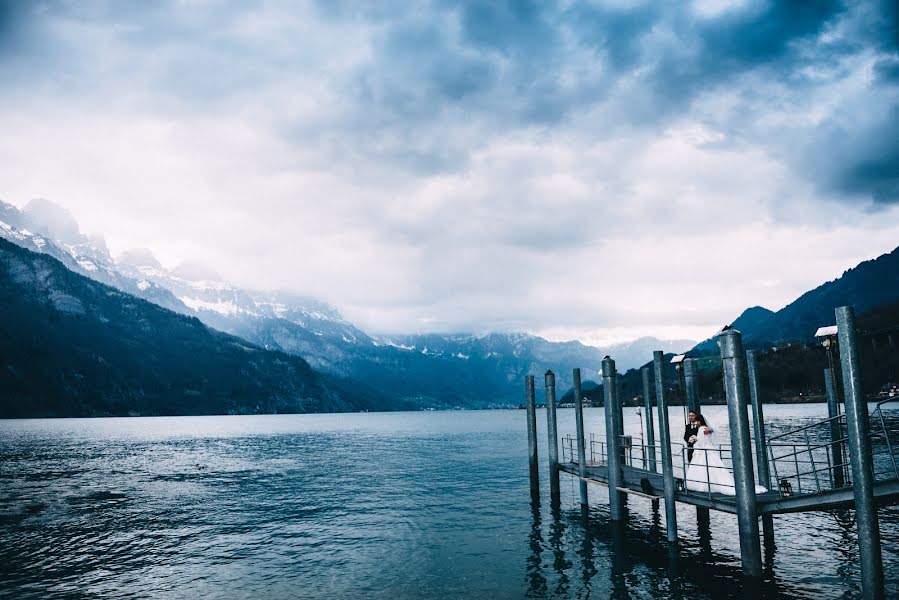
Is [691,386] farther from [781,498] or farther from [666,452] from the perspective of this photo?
[781,498]

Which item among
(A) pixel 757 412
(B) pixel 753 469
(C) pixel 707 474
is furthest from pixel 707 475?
(A) pixel 757 412

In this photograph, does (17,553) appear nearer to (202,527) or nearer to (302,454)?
(202,527)

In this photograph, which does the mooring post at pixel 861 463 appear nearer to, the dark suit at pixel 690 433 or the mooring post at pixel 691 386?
the dark suit at pixel 690 433

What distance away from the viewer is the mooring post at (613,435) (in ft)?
79.3

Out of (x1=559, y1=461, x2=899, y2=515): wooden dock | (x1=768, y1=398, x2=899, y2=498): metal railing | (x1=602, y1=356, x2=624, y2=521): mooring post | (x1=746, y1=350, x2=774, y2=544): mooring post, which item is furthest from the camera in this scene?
(x1=602, y1=356, x2=624, y2=521): mooring post

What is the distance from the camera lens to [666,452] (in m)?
20.7

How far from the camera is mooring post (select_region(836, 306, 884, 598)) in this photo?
489 inches

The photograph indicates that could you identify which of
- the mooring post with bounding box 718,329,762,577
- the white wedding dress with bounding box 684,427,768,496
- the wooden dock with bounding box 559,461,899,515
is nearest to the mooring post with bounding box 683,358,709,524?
the wooden dock with bounding box 559,461,899,515

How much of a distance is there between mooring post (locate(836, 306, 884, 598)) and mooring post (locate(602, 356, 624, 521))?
11487 mm

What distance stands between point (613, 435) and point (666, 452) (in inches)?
141

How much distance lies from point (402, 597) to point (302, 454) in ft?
225

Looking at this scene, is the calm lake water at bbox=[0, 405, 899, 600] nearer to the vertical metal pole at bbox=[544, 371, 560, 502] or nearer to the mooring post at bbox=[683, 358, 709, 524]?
the mooring post at bbox=[683, 358, 709, 524]

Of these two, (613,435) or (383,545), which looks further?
(383,545)

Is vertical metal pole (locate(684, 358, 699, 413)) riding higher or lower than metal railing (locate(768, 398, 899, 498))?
higher
